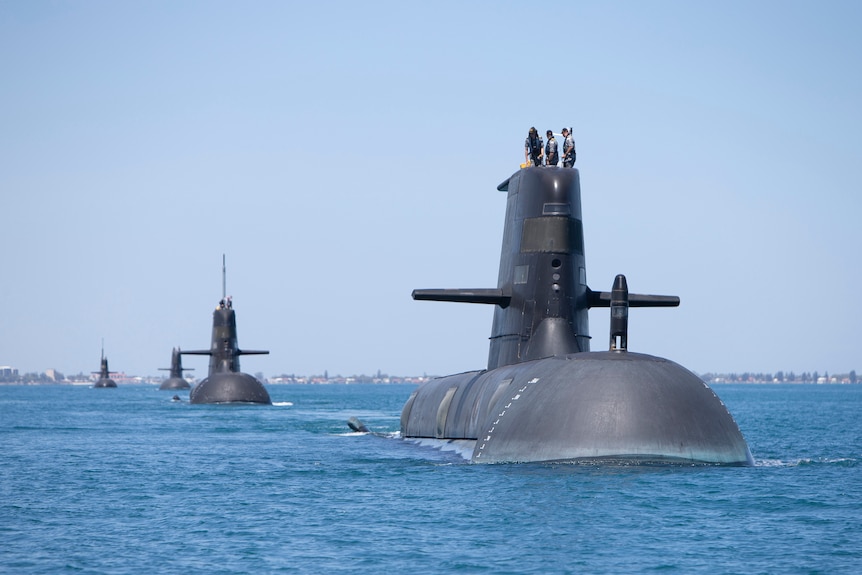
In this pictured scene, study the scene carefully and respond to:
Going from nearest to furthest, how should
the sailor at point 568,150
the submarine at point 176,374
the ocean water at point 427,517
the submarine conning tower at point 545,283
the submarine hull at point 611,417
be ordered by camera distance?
1. the ocean water at point 427,517
2. the submarine hull at point 611,417
3. the submarine conning tower at point 545,283
4. the sailor at point 568,150
5. the submarine at point 176,374

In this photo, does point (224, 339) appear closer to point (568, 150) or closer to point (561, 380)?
point (568, 150)

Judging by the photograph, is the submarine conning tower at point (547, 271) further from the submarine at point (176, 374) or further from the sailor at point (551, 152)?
the submarine at point (176, 374)

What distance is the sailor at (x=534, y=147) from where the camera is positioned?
112ft

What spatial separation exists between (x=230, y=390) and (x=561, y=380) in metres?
64.6

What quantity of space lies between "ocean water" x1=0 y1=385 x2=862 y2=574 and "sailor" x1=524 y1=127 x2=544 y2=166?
8.86 metres

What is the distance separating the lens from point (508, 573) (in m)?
16.2

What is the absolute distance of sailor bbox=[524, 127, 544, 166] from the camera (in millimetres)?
34125

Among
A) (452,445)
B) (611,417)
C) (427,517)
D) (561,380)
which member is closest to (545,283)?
(452,445)

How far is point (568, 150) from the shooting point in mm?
33688

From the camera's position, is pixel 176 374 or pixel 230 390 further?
pixel 176 374

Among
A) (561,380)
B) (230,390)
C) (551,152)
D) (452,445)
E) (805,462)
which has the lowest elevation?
(805,462)

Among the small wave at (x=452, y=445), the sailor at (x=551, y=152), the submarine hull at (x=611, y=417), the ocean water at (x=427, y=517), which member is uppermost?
the sailor at (x=551, y=152)

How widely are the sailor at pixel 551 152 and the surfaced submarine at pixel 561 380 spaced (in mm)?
438

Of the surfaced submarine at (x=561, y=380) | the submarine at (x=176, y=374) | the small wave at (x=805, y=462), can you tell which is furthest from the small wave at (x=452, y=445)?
the submarine at (x=176, y=374)
